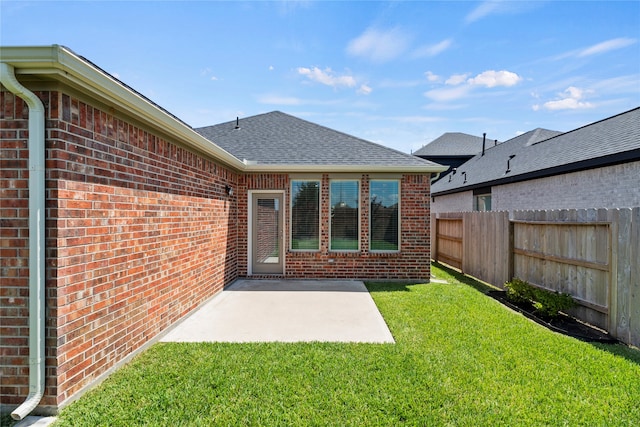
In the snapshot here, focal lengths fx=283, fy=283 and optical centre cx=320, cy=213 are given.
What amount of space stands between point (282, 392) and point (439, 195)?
1571cm

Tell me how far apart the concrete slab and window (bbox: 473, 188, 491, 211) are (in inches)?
334

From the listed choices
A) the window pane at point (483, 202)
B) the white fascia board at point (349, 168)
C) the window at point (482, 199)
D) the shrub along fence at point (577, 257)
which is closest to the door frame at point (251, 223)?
the white fascia board at point (349, 168)

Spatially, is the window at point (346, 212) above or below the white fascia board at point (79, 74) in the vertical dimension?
below

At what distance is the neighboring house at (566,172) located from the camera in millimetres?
6633

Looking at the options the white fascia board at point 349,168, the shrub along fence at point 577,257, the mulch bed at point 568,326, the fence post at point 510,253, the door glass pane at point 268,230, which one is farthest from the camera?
the door glass pane at point 268,230

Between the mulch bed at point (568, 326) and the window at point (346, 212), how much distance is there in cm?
377

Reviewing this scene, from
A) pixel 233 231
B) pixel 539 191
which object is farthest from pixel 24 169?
pixel 539 191

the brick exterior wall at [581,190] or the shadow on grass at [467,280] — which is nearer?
the brick exterior wall at [581,190]

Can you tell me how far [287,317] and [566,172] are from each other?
349 inches

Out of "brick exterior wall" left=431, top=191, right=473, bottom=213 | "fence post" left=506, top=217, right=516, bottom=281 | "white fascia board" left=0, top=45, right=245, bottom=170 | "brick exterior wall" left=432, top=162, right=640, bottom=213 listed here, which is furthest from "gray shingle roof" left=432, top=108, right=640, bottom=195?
"white fascia board" left=0, top=45, right=245, bottom=170

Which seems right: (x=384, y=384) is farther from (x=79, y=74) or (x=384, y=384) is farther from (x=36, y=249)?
(x=79, y=74)

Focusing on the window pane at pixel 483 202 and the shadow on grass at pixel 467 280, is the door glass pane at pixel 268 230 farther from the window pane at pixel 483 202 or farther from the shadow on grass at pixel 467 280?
the window pane at pixel 483 202

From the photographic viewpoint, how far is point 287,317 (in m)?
5.01

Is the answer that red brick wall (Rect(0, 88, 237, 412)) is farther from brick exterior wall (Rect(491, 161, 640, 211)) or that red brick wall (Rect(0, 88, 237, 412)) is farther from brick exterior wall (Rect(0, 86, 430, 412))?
brick exterior wall (Rect(491, 161, 640, 211))
